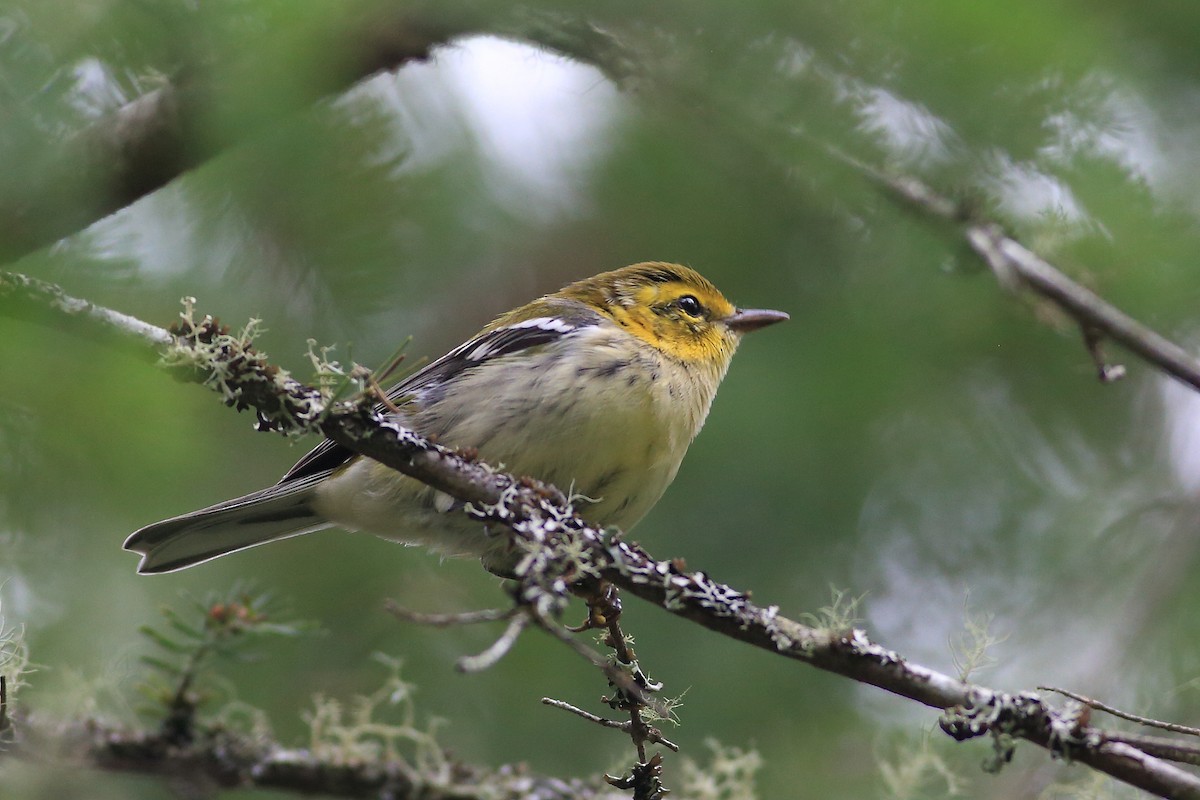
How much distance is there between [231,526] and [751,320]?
216 cm

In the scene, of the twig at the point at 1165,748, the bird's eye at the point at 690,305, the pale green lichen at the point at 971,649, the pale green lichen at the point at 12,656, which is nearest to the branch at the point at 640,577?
the twig at the point at 1165,748

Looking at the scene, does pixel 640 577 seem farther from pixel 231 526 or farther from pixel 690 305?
pixel 690 305

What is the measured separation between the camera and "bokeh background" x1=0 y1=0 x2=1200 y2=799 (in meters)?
2.32

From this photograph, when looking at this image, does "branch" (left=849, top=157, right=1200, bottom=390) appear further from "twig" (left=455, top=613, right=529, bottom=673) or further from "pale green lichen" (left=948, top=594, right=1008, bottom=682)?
"twig" (left=455, top=613, right=529, bottom=673)

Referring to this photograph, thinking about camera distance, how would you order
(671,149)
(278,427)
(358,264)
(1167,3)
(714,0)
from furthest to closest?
(671,149), (358,264), (1167,3), (278,427), (714,0)

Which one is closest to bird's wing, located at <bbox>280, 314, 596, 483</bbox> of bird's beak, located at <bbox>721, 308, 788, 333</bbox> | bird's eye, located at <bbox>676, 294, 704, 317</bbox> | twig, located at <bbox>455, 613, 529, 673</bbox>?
bird's eye, located at <bbox>676, 294, 704, 317</bbox>

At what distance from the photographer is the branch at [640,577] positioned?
7.06 ft

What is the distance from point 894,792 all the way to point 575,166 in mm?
3015

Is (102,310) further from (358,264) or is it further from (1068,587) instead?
(1068,587)

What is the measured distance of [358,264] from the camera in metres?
3.14

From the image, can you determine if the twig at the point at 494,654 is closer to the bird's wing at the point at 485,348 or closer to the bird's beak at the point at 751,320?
the bird's wing at the point at 485,348

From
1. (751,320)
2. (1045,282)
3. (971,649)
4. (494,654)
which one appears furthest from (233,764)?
(751,320)

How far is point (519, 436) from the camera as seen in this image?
11.9 feet

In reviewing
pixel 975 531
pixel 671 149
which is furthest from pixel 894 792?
pixel 671 149
